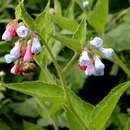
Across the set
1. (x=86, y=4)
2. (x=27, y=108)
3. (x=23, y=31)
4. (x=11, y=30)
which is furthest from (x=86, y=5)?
(x=23, y=31)

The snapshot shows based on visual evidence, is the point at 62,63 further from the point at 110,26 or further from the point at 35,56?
the point at 35,56

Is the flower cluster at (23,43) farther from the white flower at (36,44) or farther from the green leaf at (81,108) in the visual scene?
the green leaf at (81,108)

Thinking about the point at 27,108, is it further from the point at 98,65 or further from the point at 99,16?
the point at 98,65

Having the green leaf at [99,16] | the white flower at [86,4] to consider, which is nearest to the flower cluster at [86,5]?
the white flower at [86,4]

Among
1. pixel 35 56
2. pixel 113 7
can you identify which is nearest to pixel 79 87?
pixel 113 7

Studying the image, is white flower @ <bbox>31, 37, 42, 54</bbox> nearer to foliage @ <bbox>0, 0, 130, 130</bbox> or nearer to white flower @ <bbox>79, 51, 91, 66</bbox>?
foliage @ <bbox>0, 0, 130, 130</bbox>

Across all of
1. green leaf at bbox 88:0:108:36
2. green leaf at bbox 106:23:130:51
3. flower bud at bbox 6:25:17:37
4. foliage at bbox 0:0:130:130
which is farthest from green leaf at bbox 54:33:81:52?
green leaf at bbox 106:23:130:51
